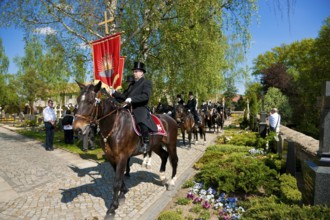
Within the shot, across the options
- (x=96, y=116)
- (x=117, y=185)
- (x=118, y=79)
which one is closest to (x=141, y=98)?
(x=96, y=116)

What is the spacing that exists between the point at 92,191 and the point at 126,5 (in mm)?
9750

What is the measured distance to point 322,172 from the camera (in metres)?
4.67

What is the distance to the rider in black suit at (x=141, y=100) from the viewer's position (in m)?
6.08

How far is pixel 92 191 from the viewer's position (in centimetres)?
684

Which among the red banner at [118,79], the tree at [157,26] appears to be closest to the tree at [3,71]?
the tree at [157,26]

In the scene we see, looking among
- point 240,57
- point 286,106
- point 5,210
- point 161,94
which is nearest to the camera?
point 5,210

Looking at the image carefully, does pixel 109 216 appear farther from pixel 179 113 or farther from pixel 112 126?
pixel 179 113

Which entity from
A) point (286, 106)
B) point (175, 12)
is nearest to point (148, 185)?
point (175, 12)

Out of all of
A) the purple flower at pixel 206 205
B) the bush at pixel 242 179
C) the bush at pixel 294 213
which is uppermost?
the bush at pixel 294 213

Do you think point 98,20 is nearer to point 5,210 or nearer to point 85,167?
point 85,167

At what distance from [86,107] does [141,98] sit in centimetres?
139

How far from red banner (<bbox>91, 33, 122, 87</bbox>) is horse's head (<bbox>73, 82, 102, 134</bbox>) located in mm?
2952

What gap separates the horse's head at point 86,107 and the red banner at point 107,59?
2.95 meters

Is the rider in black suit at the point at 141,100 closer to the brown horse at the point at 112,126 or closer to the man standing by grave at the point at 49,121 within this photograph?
the brown horse at the point at 112,126
